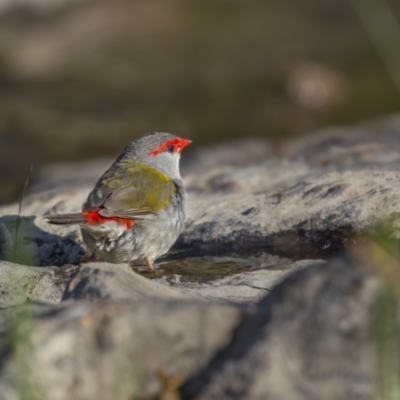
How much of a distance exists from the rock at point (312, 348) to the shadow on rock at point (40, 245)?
2806 millimetres

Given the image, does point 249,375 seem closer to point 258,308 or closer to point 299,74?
point 258,308

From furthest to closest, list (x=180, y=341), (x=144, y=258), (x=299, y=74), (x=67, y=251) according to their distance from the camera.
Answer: (x=299, y=74) → (x=67, y=251) → (x=144, y=258) → (x=180, y=341)

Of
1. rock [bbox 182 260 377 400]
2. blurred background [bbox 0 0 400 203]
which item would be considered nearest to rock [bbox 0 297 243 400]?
rock [bbox 182 260 377 400]

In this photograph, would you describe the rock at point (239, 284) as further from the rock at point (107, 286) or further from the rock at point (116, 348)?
A: the rock at point (116, 348)

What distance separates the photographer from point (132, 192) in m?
5.30

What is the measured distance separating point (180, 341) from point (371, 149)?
448 cm

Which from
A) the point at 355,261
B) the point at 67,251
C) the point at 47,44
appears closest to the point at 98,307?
the point at 355,261

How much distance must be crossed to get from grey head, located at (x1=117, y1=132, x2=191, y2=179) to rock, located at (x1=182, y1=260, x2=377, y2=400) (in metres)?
3.04

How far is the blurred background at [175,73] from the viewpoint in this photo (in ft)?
44.5

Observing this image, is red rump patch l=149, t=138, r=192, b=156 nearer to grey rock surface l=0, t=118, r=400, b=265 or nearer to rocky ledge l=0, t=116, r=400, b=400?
grey rock surface l=0, t=118, r=400, b=265

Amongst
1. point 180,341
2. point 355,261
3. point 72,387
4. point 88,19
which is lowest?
point 72,387

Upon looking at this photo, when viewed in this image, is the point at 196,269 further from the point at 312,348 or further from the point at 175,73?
the point at 175,73

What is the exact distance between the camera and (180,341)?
3113 millimetres

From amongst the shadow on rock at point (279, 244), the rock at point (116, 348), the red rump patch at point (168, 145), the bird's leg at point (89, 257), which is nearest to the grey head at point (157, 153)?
the red rump patch at point (168, 145)
